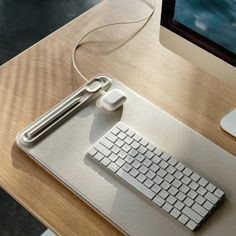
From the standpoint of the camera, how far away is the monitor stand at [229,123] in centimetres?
101

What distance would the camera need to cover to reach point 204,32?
946 millimetres

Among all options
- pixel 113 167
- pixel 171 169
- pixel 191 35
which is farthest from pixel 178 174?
pixel 191 35

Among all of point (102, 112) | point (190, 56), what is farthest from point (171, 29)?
point (102, 112)

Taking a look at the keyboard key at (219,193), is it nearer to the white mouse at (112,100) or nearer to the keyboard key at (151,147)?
the keyboard key at (151,147)

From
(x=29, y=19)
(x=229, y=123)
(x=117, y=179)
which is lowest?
(x=117, y=179)

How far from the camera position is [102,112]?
1028 mm

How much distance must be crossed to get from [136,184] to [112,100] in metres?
0.21

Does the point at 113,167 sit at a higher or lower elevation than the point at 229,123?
lower

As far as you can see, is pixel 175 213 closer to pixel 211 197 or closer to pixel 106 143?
pixel 211 197

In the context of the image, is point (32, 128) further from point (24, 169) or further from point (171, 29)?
point (171, 29)

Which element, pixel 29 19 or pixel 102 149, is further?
pixel 29 19

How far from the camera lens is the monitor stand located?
1007 mm

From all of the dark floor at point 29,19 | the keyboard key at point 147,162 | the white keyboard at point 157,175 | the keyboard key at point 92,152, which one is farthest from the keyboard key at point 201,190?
the dark floor at point 29,19

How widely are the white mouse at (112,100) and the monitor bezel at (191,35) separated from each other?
6.7 inches
